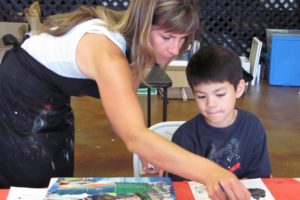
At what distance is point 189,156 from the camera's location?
33.1 inches

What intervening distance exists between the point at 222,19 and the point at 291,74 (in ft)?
3.10

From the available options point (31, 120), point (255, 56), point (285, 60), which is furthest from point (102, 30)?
point (285, 60)

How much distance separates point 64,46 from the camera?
107cm

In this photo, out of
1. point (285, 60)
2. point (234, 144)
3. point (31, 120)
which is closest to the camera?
point (31, 120)

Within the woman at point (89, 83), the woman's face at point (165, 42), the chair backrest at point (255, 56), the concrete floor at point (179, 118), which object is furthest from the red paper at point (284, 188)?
the chair backrest at point (255, 56)

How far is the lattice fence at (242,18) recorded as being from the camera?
4656 mm

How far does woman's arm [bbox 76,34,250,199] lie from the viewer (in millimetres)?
822

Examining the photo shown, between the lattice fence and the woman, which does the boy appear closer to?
the woman

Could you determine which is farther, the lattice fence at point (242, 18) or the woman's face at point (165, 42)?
the lattice fence at point (242, 18)

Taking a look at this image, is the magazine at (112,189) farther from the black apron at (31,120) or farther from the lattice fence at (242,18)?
the lattice fence at (242,18)

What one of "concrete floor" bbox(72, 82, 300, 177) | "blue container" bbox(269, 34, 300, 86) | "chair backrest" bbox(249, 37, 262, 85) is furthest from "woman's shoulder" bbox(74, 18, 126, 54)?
"blue container" bbox(269, 34, 300, 86)

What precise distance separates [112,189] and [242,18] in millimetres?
3950

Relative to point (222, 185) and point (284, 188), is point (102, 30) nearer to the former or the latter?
point (222, 185)

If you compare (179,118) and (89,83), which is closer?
(89,83)
